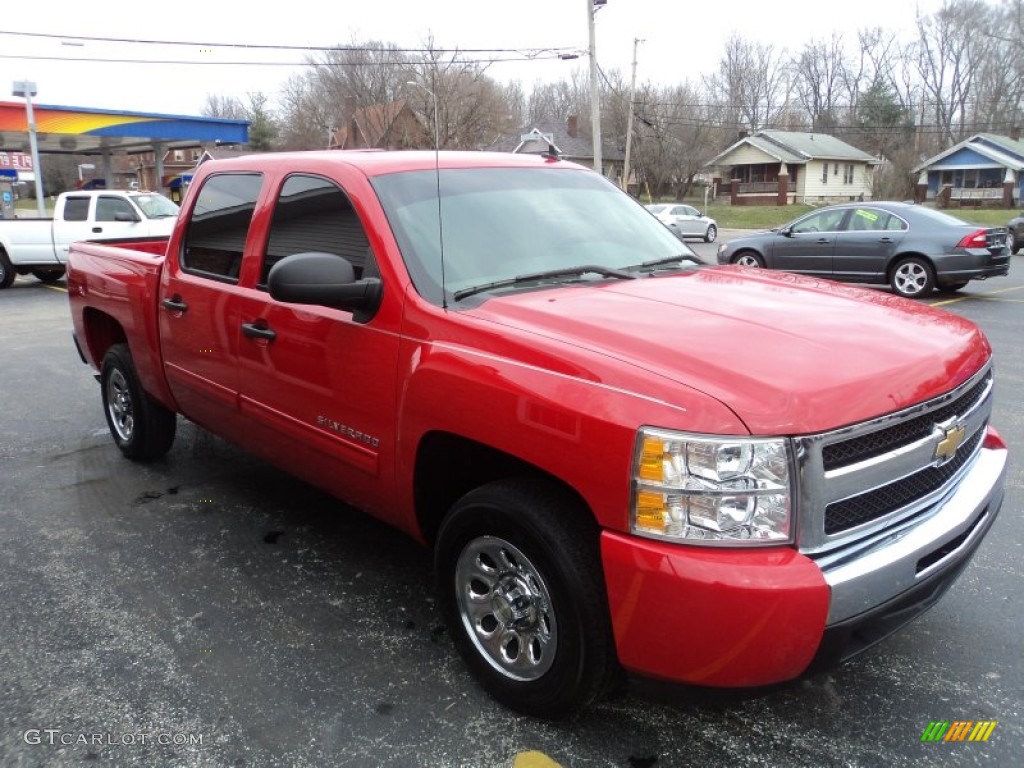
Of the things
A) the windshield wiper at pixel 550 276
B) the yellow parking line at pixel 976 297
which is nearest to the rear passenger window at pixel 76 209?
the yellow parking line at pixel 976 297

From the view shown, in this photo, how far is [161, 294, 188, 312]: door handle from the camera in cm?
424

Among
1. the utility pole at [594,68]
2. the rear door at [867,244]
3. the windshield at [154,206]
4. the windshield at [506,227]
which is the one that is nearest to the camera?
the windshield at [506,227]

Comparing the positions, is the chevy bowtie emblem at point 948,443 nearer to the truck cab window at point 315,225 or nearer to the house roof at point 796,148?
the truck cab window at point 315,225

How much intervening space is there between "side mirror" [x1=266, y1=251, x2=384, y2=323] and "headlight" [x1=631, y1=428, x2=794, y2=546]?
1299 millimetres

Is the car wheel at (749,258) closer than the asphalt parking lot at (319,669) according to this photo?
No

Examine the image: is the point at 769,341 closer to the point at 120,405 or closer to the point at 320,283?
the point at 320,283

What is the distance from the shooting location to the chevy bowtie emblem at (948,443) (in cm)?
249

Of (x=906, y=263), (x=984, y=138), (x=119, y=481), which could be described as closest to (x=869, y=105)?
(x=984, y=138)

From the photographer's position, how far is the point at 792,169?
195 ft

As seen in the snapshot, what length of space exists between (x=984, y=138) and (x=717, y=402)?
213 feet

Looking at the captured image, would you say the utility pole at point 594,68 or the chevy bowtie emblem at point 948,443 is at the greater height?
the utility pole at point 594,68

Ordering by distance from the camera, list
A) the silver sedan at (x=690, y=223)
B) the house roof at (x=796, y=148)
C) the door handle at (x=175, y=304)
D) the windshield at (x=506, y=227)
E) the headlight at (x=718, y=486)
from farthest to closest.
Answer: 1. the house roof at (x=796, y=148)
2. the silver sedan at (x=690, y=223)
3. the door handle at (x=175, y=304)
4. the windshield at (x=506, y=227)
5. the headlight at (x=718, y=486)

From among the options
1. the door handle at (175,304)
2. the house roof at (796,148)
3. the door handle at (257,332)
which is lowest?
the door handle at (257,332)

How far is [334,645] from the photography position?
3.16 meters
